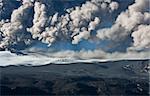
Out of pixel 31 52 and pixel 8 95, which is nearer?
pixel 8 95

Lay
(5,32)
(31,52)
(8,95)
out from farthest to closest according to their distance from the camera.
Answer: (31,52) < (5,32) < (8,95)

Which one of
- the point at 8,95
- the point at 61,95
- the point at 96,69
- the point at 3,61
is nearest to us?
the point at 8,95

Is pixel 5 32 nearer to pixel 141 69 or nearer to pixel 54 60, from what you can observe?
pixel 54 60

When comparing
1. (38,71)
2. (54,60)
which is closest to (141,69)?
(38,71)

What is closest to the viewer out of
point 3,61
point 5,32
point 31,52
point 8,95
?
point 8,95

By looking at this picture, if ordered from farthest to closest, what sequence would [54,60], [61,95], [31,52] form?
[54,60] → [31,52] → [61,95]

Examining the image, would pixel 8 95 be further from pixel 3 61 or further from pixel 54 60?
pixel 3 61

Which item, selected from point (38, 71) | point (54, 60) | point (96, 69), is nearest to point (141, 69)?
point (96, 69)

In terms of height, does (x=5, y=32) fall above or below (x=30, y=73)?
above

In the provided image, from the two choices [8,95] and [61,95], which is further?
[61,95]
